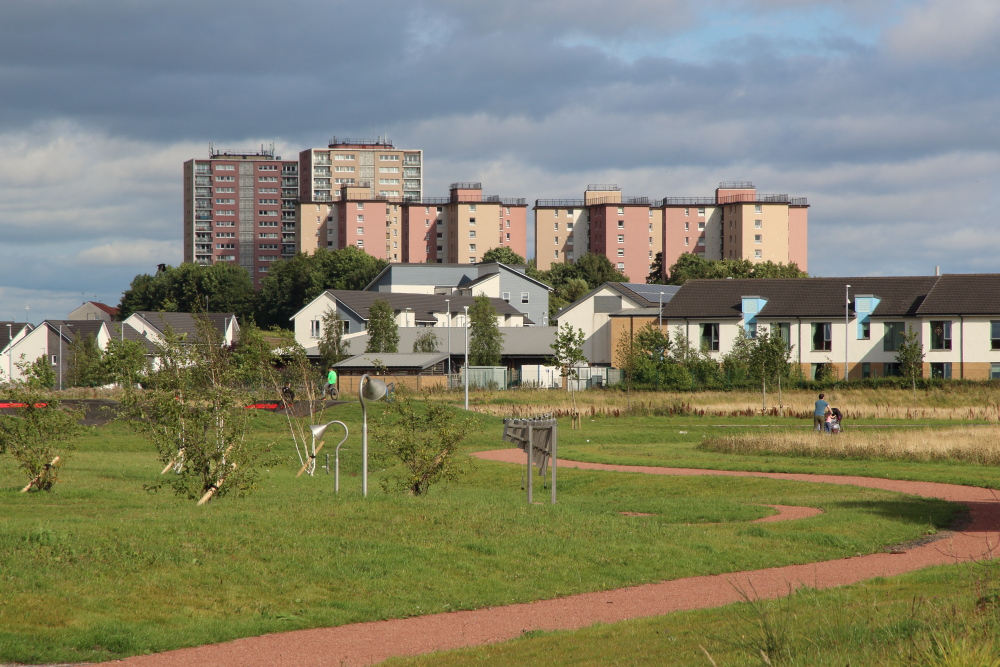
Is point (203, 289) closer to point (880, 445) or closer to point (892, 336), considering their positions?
point (892, 336)

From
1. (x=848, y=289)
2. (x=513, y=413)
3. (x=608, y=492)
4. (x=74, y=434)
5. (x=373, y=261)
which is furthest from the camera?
(x=373, y=261)

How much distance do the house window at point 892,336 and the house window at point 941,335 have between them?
2.18 m

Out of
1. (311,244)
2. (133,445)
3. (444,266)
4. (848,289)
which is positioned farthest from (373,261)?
(133,445)

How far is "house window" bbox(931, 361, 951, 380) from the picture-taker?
6425 cm

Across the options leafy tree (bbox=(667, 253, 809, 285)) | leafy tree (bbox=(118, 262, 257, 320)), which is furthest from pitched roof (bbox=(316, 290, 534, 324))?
leafy tree (bbox=(118, 262, 257, 320))

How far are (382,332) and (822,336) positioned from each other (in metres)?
34.3

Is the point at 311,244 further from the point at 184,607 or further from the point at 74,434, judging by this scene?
the point at 184,607

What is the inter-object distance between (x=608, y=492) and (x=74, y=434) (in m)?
11.0

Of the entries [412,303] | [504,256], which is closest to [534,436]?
[412,303]

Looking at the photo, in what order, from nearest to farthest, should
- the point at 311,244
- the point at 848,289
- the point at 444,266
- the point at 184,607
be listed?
the point at 184,607
the point at 848,289
the point at 444,266
the point at 311,244

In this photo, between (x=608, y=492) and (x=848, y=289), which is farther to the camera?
(x=848, y=289)

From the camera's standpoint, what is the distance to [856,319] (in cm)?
6881

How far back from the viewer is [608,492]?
883 inches

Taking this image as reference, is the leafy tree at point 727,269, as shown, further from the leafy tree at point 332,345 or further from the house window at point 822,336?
the leafy tree at point 332,345
